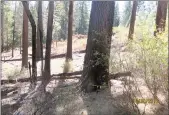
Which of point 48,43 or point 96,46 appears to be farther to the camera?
point 48,43

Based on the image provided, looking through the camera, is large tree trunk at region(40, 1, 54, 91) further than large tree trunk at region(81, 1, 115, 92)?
Yes

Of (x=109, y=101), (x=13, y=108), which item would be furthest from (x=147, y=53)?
(x=13, y=108)

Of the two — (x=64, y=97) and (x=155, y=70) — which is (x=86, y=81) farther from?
(x=155, y=70)

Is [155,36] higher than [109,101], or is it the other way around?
[155,36]

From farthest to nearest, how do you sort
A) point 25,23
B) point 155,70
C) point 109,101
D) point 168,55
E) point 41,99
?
point 25,23
point 41,99
point 109,101
point 155,70
point 168,55

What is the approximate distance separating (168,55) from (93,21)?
3.05m

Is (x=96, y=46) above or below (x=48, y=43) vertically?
above

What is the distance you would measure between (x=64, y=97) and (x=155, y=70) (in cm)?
265

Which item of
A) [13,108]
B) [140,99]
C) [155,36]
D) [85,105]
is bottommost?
[13,108]

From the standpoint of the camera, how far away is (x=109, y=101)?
6.54 meters

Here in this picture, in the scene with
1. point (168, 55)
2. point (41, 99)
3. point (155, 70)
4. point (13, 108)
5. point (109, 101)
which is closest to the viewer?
point (168, 55)

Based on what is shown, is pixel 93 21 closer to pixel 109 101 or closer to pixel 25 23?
pixel 109 101

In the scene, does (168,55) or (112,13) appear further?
(112,13)

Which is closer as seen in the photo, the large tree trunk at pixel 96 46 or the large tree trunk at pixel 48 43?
the large tree trunk at pixel 96 46
